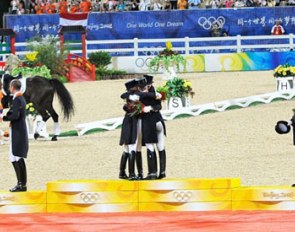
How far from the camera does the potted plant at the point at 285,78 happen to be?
107ft

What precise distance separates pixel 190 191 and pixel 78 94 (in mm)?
19447

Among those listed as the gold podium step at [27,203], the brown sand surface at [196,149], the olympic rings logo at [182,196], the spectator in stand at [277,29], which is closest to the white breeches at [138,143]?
the brown sand surface at [196,149]

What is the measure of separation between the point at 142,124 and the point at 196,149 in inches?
211

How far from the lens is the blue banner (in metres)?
44.2

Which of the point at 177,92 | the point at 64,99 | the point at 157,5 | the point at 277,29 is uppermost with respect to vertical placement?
the point at 157,5

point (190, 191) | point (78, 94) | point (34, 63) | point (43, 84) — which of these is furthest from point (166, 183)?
point (78, 94)

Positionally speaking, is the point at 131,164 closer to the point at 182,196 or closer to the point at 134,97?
the point at 134,97

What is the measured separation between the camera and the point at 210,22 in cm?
4459

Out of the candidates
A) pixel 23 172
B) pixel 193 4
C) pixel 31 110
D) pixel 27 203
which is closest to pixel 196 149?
pixel 31 110

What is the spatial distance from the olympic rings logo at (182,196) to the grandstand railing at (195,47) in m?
26.8

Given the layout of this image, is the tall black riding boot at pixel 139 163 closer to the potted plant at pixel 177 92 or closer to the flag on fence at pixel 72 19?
the potted plant at pixel 177 92

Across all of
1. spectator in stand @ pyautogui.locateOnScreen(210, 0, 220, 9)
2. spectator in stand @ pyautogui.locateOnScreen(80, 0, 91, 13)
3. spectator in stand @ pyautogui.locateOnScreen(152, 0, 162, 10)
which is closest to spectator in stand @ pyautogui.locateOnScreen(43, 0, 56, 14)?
spectator in stand @ pyautogui.locateOnScreen(80, 0, 91, 13)

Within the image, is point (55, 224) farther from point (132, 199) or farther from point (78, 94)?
point (78, 94)

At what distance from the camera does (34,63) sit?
90.7ft
